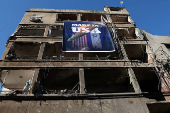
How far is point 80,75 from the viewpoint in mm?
13367

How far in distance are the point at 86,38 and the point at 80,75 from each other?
4.99m

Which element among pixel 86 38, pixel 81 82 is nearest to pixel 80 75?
pixel 81 82

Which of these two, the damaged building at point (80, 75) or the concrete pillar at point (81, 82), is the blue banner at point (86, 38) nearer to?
the damaged building at point (80, 75)

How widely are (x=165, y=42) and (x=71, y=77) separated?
548 inches

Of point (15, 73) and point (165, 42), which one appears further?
point (165, 42)

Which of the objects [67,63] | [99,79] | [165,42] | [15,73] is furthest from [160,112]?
[15,73]

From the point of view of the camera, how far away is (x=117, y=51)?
18234 mm

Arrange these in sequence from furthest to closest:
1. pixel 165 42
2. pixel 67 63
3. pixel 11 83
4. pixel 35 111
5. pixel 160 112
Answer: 1. pixel 165 42
2. pixel 11 83
3. pixel 67 63
4. pixel 160 112
5. pixel 35 111

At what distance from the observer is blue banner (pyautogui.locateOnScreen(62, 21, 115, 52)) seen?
15508 millimetres

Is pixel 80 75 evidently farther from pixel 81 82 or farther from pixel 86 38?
pixel 86 38

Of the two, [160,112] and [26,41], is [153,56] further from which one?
[26,41]

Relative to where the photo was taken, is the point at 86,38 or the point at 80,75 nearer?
the point at 80,75

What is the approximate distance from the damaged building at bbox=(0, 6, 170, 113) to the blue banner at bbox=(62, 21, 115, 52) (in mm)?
997

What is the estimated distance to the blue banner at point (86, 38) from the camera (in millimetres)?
15508
